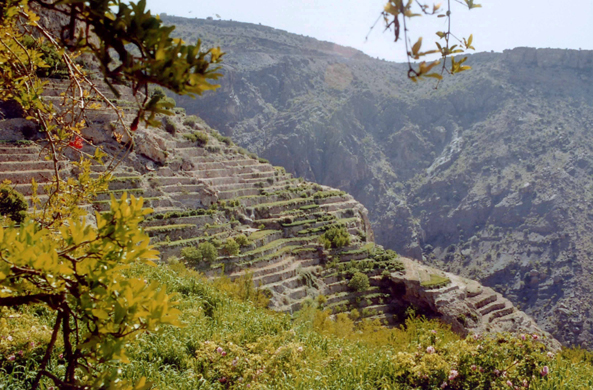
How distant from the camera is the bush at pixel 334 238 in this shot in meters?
21.1

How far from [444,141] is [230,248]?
60.4m

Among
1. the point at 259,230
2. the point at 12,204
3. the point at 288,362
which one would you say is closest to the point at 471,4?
the point at 288,362

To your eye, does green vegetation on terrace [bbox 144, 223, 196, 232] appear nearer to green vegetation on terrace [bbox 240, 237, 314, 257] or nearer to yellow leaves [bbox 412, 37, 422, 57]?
green vegetation on terrace [bbox 240, 237, 314, 257]

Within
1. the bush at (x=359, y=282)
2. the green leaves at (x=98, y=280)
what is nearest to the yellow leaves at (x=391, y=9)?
the green leaves at (x=98, y=280)

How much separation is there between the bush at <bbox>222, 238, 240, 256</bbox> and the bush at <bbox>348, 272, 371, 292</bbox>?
5.64 m

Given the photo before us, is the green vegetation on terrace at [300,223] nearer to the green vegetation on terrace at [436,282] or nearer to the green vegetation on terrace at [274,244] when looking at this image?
the green vegetation on terrace at [274,244]

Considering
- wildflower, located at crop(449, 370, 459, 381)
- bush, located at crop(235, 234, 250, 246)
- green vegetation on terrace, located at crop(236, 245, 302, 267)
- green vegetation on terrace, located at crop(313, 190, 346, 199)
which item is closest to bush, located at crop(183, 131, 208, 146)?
green vegetation on terrace, located at crop(313, 190, 346, 199)

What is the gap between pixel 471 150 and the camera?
6331 cm

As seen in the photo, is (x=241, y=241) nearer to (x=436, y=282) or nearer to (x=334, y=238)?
(x=334, y=238)

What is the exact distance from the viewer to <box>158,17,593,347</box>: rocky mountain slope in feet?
158

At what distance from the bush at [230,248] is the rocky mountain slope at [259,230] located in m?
0.05

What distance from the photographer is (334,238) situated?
21469 mm

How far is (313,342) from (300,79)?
239ft

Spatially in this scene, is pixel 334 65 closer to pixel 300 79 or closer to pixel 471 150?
pixel 300 79
